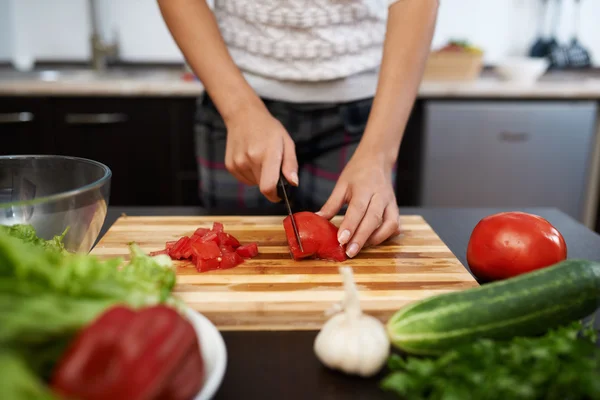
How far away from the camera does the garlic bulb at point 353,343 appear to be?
2.21 feet

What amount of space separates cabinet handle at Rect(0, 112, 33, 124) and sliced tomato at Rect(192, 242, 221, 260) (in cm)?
191

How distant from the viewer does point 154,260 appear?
90 cm

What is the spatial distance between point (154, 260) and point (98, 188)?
14 centimetres

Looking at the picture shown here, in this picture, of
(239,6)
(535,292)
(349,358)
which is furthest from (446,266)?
(239,6)

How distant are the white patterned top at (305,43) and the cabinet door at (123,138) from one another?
3.93 ft

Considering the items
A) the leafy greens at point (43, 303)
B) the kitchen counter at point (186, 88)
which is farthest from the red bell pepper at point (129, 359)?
the kitchen counter at point (186, 88)

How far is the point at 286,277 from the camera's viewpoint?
1.01 m

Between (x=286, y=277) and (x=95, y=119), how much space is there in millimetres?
1914

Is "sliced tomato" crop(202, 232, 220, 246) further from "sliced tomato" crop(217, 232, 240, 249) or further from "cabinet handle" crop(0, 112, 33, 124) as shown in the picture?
"cabinet handle" crop(0, 112, 33, 124)

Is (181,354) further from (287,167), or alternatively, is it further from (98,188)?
(287,167)

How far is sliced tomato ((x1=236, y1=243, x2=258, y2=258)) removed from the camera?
3.63ft

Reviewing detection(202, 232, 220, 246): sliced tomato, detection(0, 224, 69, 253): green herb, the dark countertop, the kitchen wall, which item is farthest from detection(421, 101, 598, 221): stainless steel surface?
detection(0, 224, 69, 253): green herb

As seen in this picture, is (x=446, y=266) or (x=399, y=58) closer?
(x=446, y=266)

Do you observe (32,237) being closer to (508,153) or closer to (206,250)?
(206,250)
